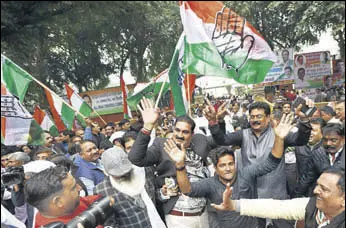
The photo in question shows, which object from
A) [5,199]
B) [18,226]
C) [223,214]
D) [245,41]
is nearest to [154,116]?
[223,214]

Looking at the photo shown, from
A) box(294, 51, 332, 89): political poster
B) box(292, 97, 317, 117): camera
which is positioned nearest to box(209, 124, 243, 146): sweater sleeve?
box(292, 97, 317, 117): camera

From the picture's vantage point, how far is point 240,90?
40.6 m

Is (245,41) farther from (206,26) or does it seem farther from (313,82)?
(313,82)

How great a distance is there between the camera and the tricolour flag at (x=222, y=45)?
193 inches

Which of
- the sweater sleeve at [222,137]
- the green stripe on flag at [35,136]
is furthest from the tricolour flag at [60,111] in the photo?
the sweater sleeve at [222,137]

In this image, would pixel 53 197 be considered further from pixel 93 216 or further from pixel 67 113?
pixel 67 113

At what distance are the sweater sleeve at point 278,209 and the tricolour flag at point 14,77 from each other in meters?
3.77

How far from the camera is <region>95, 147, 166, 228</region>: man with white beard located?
279 centimetres

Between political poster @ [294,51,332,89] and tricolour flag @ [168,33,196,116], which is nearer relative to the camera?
tricolour flag @ [168,33,196,116]

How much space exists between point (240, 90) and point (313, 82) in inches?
925

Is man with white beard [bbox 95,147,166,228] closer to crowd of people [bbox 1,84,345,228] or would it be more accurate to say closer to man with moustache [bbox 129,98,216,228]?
crowd of people [bbox 1,84,345,228]

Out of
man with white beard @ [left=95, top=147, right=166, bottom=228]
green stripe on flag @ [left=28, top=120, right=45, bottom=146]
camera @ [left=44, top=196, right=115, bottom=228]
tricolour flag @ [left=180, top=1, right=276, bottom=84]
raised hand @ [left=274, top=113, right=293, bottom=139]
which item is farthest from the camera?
green stripe on flag @ [left=28, top=120, right=45, bottom=146]

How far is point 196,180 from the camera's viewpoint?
11.6 feet

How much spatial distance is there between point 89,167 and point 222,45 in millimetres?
1936
